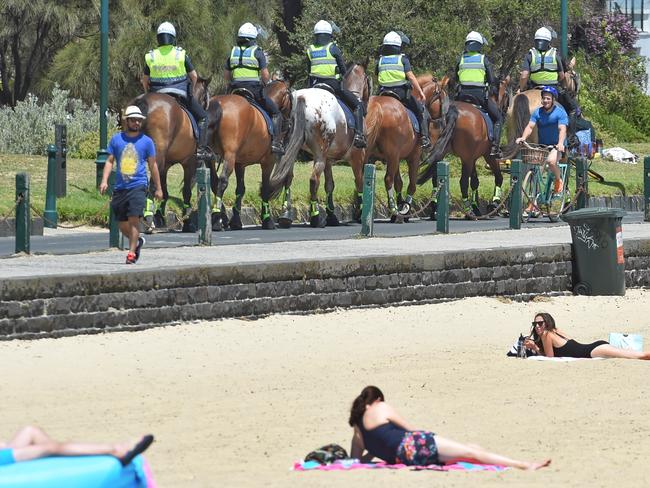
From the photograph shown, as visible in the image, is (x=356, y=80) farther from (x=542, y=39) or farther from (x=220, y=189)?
(x=542, y=39)

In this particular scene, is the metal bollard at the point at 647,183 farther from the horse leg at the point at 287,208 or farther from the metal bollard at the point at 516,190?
the horse leg at the point at 287,208

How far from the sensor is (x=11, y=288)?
15.4m

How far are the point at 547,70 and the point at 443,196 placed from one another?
6121 mm

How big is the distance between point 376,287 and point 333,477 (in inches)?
328

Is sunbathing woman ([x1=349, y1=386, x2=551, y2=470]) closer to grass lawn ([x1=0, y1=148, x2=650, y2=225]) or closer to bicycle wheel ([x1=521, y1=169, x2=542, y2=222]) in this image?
grass lawn ([x1=0, y1=148, x2=650, y2=225])

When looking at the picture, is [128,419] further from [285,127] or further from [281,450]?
[285,127]

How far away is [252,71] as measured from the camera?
86.8 ft

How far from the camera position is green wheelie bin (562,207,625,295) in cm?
2211

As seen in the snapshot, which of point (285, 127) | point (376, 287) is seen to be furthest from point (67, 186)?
point (376, 287)

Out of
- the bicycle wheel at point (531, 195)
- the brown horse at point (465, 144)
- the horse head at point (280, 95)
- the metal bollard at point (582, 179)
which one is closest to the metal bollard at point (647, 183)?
the metal bollard at point (582, 179)

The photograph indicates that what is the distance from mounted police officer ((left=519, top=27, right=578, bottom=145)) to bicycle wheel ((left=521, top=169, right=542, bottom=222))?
1.85m

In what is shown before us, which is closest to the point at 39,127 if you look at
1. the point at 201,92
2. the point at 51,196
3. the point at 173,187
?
the point at 173,187

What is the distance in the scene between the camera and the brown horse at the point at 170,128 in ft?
79.8

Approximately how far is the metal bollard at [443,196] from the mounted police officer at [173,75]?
10.5 ft
